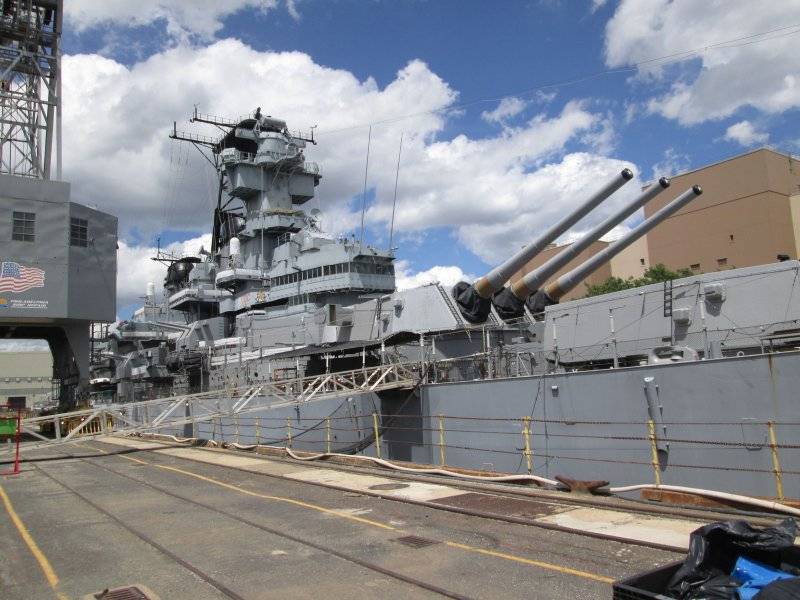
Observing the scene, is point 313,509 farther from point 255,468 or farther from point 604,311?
point 604,311

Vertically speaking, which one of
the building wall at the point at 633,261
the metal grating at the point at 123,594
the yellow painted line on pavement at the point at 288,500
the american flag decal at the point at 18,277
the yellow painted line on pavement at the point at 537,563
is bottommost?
the yellow painted line on pavement at the point at 288,500

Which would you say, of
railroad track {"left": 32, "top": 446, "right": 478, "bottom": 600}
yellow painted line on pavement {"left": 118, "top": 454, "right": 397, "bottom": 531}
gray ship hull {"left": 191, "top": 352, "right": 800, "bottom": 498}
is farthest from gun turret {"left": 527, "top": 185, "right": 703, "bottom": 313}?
railroad track {"left": 32, "top": 446, "right": 478, "bottom": 600}

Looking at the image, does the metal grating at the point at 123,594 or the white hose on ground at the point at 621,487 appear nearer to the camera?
the metal grating at the point at 123,594

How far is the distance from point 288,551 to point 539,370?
1033 centimetres

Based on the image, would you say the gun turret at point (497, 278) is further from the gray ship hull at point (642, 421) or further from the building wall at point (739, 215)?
the building wall at point (739, 215)

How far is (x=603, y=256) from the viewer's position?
16734 millimetres

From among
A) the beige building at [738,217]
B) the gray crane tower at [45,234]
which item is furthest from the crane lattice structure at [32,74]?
the beige building at [738,217]

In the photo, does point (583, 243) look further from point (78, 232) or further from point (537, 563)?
point (78, 232)

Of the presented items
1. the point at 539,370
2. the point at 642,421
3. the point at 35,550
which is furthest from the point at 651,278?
the point at 35,550

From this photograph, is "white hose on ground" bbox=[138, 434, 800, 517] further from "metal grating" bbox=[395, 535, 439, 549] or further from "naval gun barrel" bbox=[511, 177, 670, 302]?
"naval gun barrel" bbox=[511, 177, 670, 302]

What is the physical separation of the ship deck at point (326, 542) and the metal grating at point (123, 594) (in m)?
0.15

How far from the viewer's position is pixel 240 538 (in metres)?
6.03

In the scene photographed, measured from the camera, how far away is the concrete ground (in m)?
4.39

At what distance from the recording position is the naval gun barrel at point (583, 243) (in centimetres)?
1454
